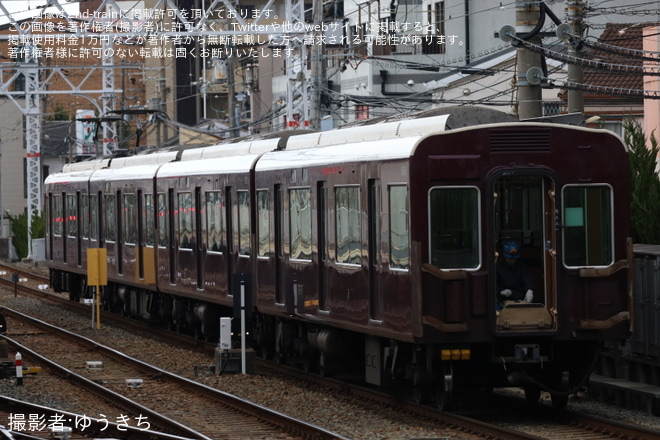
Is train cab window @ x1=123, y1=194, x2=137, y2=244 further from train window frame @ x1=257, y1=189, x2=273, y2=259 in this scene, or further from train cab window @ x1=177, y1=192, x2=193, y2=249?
train window frame @ x1=257, y1=189, x2=273, y2=259

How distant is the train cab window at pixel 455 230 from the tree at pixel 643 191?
5.23m

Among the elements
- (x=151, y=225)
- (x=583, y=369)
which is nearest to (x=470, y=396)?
(x=583, y=369)

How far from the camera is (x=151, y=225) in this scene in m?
23.6

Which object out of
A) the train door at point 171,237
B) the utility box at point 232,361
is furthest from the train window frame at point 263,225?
the train door at point 171,237

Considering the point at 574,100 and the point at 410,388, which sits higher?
the point at 574,100

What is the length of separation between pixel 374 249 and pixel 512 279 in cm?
156

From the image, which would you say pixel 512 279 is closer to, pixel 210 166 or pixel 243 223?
pixel 243 223

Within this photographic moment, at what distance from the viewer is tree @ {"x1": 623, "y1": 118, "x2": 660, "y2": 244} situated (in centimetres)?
1761

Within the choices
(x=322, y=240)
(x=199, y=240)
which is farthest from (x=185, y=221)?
(x=322, y=240)

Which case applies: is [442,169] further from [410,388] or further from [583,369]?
[410,388]

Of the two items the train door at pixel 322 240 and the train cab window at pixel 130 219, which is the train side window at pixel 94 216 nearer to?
the train cab window at pixel 130 219

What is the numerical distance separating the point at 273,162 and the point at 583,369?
5.35 meters

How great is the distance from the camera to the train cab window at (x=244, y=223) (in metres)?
18.0

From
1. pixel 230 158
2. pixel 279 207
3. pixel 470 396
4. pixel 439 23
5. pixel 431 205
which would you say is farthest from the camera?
pixel 439 23
